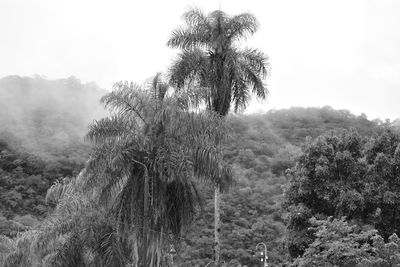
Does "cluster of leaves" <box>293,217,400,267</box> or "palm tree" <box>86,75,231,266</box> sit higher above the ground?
"palm tree" <box>86,75,231,266</box>

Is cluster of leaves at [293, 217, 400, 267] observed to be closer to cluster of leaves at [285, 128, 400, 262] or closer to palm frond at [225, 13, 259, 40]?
cluster of leaves at [285, 128, 400, 262]

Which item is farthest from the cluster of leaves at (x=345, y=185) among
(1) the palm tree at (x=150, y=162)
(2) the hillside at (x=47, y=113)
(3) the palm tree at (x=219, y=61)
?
(2) the hillside at (x=47, y=113)

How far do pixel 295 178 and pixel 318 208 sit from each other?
1.46m

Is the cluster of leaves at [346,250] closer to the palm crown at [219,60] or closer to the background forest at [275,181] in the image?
the background forest at [275,181]

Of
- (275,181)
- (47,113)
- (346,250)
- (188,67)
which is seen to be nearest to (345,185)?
(346,250)

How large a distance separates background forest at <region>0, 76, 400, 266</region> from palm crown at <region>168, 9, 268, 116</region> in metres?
1.11

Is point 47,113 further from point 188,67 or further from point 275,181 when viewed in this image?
point 188,67

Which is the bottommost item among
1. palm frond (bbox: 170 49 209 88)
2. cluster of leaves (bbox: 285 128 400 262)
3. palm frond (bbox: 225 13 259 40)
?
cluster of leaves (bbox: 285 128 400 262)

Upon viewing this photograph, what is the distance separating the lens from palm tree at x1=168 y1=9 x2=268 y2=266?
2116cm

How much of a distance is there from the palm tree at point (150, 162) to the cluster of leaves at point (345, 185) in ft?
28.1

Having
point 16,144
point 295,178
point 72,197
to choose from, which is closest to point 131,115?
point 72,197

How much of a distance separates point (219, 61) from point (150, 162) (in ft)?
23.7

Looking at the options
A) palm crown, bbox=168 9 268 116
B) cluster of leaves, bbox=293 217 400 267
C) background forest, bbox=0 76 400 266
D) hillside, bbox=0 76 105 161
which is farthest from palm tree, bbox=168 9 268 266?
hillside, bbox=0 76 105 161

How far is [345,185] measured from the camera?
77.6ft
